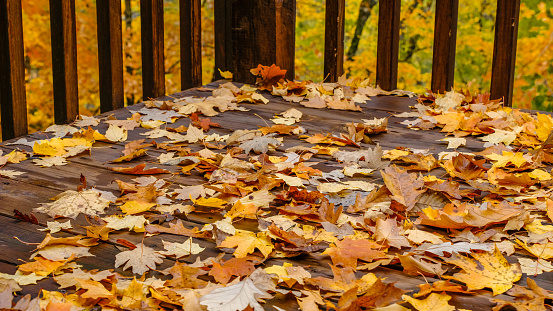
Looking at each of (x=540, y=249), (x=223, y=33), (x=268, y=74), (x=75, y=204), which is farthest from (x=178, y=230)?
(x=223, y=33)

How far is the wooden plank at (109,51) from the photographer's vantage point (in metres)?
2.62

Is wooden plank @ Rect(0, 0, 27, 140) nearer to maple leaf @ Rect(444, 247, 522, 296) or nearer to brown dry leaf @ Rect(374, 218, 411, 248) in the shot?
brown dry leaf @ Rect(374, 218, 411, 248)

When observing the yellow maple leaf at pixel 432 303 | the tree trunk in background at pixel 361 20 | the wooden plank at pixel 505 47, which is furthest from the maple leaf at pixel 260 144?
the tree trunk in background at pixel 361 20

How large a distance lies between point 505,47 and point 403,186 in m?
1.41

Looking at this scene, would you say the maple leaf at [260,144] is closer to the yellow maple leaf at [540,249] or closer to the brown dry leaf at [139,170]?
the brown dry leaf at [139,170]

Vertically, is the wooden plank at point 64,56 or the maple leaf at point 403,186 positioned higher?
the wooden plank at point 64,56

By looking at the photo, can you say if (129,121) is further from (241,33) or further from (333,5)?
(333,5)

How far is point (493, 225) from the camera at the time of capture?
1.52m

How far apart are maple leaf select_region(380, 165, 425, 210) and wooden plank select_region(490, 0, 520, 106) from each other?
125cm

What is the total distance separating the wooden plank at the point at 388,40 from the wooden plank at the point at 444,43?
21cm

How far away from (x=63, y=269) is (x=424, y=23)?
887 centimetres

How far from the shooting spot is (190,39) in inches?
121

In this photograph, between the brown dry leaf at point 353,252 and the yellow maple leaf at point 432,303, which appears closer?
the yellow maple leaf at point 432,303

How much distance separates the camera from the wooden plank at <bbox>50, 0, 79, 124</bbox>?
2.44m
